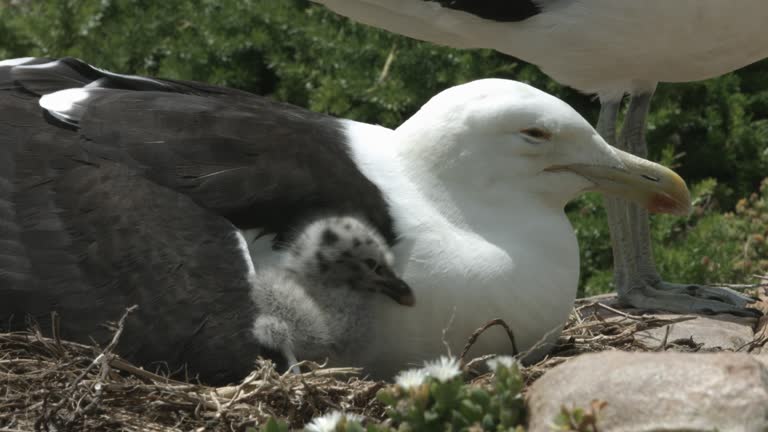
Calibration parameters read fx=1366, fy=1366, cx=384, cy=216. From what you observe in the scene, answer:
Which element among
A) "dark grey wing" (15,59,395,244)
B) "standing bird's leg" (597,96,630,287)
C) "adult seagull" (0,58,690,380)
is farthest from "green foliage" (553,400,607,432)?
"standing bird's leg" (597,96,630,287)

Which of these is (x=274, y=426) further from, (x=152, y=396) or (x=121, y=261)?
(x=121, y=261)

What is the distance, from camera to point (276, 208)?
4.39 metres

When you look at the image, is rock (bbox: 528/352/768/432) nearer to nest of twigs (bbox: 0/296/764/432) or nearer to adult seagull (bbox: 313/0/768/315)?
nest of twigs (bbox: 0/296/764/432)

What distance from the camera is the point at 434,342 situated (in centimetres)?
436

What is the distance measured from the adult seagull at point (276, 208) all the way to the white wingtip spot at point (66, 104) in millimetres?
14

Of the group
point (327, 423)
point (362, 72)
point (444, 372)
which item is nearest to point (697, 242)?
point (362, 72)

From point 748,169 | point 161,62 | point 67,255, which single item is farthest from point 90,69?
point 748,169

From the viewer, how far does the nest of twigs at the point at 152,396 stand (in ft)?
13.1

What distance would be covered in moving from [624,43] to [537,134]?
1235 mm

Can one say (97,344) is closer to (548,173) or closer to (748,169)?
(548,173)

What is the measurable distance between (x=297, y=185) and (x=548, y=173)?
0.85 m

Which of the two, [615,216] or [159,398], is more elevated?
[615,216]

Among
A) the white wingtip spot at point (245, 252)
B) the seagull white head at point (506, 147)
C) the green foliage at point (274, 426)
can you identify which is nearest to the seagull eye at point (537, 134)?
the seagull white head at point (506, 147)

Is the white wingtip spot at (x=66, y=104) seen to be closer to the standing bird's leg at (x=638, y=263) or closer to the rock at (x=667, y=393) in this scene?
the rock at (x=667, y=393)
